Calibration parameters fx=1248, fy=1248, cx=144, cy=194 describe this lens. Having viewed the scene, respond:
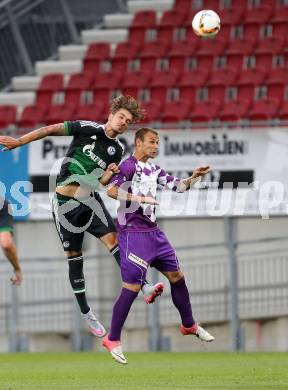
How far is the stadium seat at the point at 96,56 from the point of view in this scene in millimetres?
24609

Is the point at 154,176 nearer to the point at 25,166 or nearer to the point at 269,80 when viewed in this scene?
the point at 25,166

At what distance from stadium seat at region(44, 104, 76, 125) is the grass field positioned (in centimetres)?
598

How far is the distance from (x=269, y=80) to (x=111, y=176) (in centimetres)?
1077

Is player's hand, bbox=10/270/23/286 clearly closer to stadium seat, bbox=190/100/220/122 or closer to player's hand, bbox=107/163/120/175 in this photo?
player's hand, bbox=107/163/120/175

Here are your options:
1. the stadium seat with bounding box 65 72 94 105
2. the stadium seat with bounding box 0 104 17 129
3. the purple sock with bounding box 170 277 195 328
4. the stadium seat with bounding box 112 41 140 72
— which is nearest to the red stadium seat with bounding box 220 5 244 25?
the stadium seat with bounding box 112 41 140 72

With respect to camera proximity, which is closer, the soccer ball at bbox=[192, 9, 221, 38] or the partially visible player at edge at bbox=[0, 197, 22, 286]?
the soccer ball at bbox=[192, 9, 221, 38]

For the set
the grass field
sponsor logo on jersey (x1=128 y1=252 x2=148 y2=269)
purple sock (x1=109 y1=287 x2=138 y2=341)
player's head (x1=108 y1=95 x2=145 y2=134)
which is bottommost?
the grass field

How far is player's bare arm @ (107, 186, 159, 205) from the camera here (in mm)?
11219

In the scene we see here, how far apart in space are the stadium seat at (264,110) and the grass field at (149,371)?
4940mm

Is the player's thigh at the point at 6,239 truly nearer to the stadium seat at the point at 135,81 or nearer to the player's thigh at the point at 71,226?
the player's thigh at the point at 71,226

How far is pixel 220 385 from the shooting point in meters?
11.0

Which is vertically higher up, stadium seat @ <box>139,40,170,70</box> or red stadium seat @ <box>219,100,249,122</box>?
stadium seat @ <box>139,40,170,70</box>

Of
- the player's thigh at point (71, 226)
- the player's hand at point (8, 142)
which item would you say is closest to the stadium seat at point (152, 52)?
the player's thigh at point (71, 226)

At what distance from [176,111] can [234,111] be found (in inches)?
50.4
